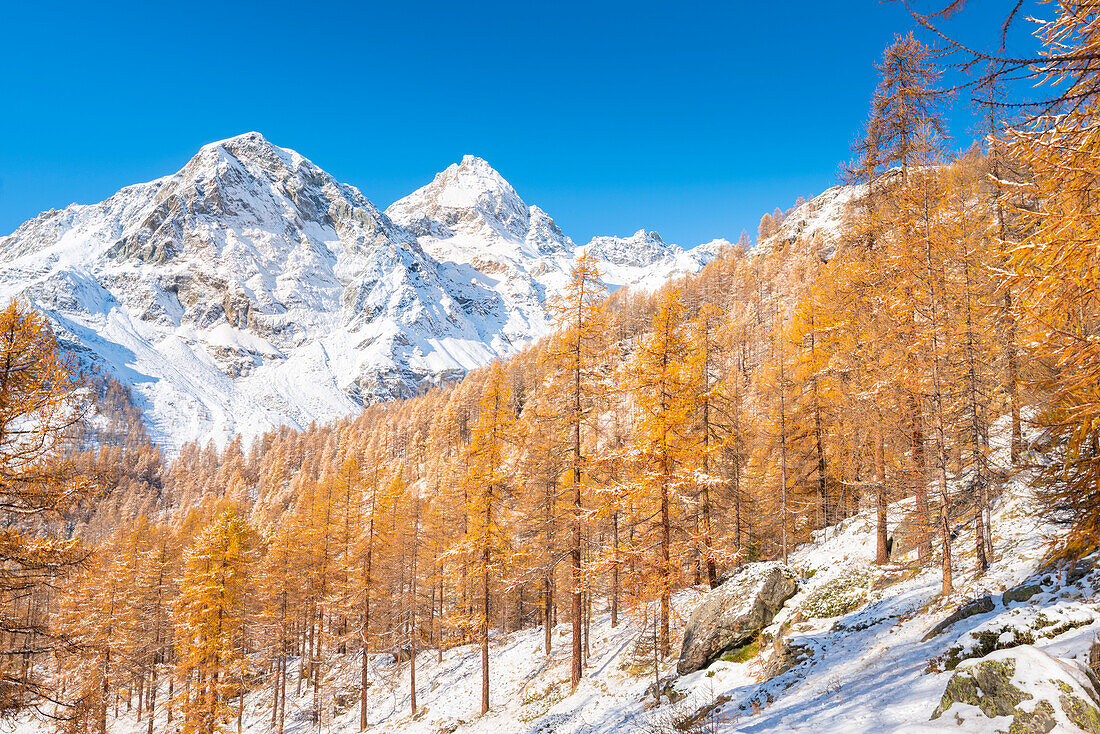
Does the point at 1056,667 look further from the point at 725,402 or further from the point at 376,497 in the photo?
the point at 376,497

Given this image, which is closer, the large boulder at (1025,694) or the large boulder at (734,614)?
the large boulder at (1025,694)

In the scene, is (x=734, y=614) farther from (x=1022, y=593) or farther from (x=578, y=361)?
(x=578, y=361)

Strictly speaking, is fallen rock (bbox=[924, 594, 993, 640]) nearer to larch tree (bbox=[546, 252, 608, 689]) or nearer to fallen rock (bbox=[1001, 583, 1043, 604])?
fallen rock (bbox=[1001, 583, 1043, 604])

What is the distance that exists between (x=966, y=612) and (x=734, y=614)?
6.32 m

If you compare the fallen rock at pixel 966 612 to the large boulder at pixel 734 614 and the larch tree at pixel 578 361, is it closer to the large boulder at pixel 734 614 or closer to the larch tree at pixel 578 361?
the large boulder at pixel 734 614

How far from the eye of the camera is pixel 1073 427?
6.93 meters

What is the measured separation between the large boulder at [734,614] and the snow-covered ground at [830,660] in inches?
17.2

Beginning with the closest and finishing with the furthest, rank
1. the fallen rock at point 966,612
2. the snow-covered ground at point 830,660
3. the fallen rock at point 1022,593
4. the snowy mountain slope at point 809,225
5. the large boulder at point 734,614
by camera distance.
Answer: the snow-covered ground at point 830,660
the fallen rock at point 1022,593
the fallen rock at point 966,612
the large boulder at point 734,614
the snowy mountain slope at point 809,225

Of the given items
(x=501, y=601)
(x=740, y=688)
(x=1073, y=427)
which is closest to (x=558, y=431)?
(x=740, y=688)

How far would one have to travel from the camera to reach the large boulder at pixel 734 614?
49.3 ft

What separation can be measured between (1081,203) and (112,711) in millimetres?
68563

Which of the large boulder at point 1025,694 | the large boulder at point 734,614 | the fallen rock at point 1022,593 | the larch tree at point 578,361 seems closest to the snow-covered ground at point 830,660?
the fallen rock at point 1022,593

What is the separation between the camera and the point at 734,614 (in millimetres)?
15305

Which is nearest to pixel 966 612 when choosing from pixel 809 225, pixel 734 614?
pixel 734 614
